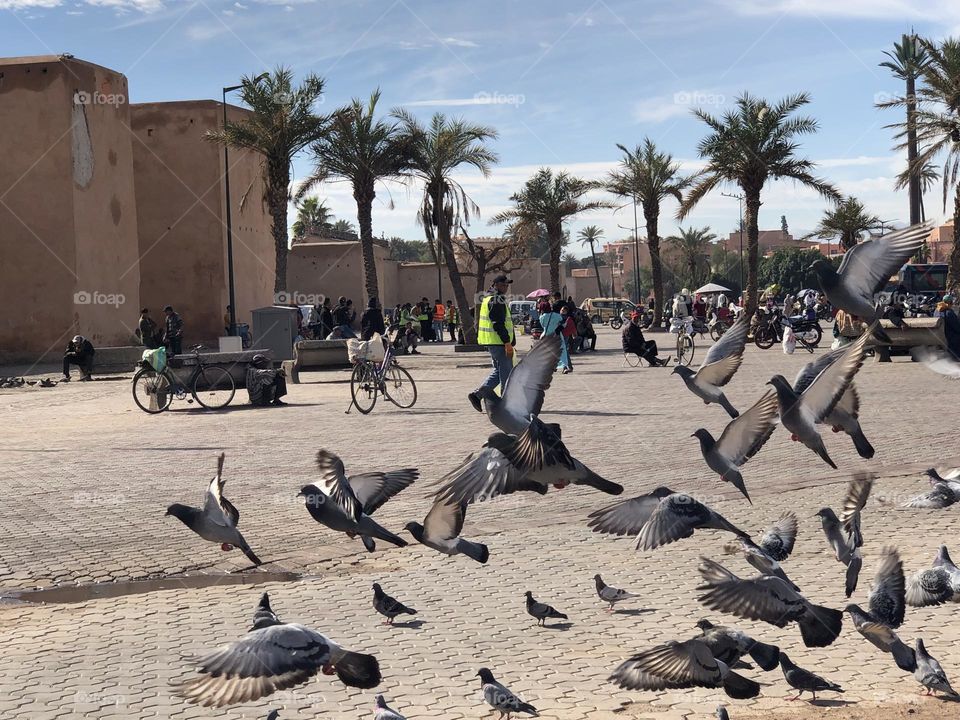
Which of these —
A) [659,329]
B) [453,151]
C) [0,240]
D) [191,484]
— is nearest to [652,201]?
[659,329]

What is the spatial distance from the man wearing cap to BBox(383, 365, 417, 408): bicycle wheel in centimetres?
378

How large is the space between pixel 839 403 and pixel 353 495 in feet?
4.16

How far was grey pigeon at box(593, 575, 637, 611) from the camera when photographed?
6.20m

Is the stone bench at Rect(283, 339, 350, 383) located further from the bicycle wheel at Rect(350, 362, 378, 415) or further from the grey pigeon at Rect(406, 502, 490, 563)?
the grey pigeon at Rect(406, 502, 490, 563)

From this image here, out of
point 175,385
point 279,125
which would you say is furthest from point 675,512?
point 279,125

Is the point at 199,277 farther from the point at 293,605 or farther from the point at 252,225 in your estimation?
the point at 293,605

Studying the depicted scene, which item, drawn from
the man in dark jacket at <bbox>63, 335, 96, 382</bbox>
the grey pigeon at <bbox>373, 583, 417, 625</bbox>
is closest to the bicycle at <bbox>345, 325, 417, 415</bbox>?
the grey pigeon at <bbox>373, 583, 417, 625</bbox>

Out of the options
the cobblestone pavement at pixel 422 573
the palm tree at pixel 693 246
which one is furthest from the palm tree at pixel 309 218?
the cobblestone pavement at pixel 422 573

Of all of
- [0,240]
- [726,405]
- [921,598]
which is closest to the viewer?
[726,405]

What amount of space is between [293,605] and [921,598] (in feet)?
12.1

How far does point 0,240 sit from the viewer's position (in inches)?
1410

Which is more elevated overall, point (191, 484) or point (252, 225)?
point (252, 225)

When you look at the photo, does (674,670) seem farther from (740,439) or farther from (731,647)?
(740,439)

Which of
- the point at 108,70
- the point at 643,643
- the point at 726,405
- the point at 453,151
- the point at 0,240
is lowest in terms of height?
the point at 643,643
